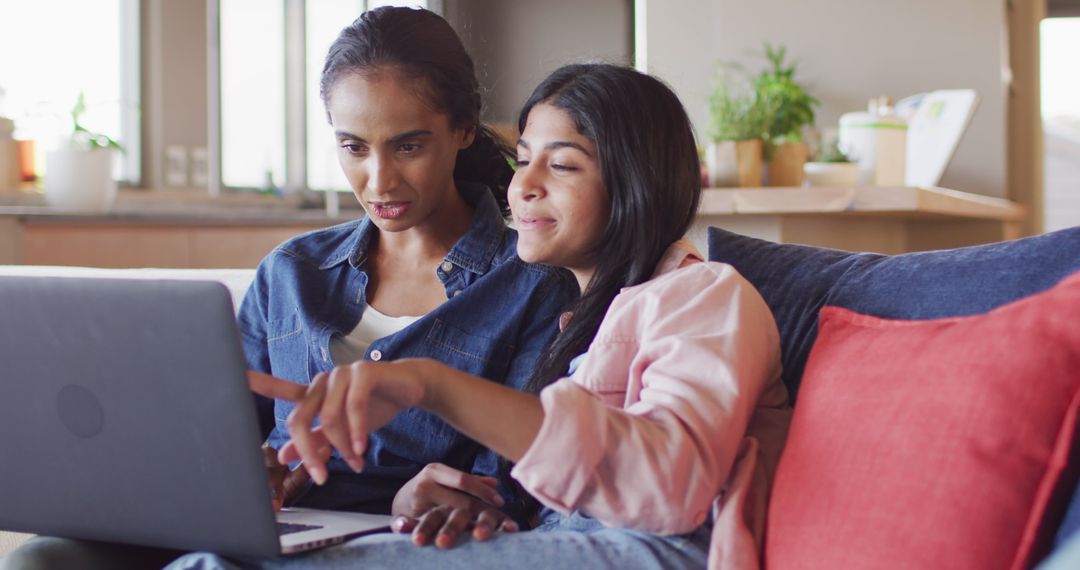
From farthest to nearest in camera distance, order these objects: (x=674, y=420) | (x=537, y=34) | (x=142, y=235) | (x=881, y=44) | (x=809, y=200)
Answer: (x=881, y=44)
(x=142, y=235)
(x=537, y=34)
(x=809, y=200)
(x=674, y=420)

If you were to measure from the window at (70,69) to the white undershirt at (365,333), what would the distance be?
3047 mm

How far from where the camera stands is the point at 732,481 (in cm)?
104

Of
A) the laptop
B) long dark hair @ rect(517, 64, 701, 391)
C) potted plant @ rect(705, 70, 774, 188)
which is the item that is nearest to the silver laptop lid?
the laptop

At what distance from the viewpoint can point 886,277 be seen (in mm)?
1190

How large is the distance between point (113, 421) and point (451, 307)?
58cm

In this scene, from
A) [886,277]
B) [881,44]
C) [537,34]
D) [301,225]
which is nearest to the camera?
[886,277]

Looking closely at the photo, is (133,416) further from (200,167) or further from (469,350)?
(200,167)

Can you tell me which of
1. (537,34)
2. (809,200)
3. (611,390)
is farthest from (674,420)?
(537,34)

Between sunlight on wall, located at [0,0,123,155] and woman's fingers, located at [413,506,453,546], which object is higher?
sunlight on wall, located at [0,0,123,155]

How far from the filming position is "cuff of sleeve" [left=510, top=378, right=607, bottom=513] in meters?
0.91

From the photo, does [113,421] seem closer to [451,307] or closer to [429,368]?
[429,368]

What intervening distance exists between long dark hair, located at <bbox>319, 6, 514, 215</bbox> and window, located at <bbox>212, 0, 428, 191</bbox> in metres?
3.67

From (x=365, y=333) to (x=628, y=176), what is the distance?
1.50 ft

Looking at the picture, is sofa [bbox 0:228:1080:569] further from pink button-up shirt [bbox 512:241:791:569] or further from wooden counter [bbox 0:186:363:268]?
wooden counter [bbox 0:186:363:268]
